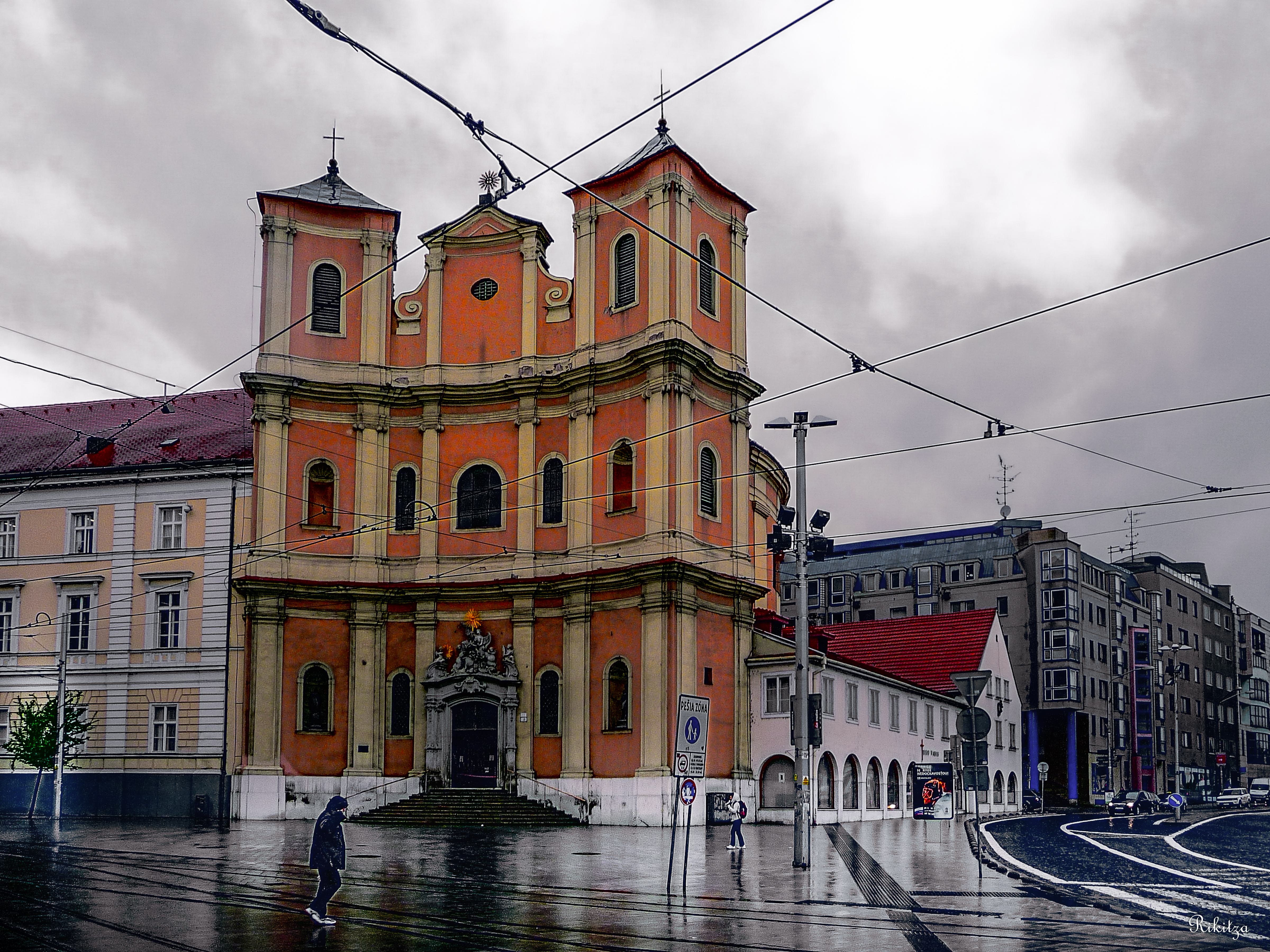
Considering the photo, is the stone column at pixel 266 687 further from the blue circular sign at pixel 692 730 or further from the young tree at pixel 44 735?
the blue circular sign at pixel 692 730

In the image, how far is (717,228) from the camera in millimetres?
44000

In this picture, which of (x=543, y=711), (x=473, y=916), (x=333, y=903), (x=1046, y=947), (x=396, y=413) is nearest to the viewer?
(x=1046, y=947)

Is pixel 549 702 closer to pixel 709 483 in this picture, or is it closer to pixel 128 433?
pixel 709 483

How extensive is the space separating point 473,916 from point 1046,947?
651 centimetres

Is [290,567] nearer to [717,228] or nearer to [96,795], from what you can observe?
[96,795]

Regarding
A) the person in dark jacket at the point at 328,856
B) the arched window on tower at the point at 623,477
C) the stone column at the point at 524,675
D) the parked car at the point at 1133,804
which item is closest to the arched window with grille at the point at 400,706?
the stone column at the point at 524,675

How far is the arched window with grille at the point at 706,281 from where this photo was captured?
42.8 metres

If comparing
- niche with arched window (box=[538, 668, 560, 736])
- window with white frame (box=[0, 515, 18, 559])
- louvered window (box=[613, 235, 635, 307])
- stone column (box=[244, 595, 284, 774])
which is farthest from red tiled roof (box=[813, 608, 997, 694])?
window with white frame (box=[0, 515, 18, 559])

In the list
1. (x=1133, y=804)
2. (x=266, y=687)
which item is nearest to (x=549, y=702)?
(x=266, y=687)

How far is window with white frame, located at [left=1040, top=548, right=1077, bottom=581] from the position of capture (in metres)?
83.5

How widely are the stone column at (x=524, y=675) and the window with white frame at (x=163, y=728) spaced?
11042mm

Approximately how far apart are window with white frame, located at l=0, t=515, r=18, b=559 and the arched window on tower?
20.6m

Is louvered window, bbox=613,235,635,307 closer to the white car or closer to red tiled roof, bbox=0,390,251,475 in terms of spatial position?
red tiled roof, bbox=0,390,251,475

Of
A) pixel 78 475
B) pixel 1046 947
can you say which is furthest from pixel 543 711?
pixel 1046 947
